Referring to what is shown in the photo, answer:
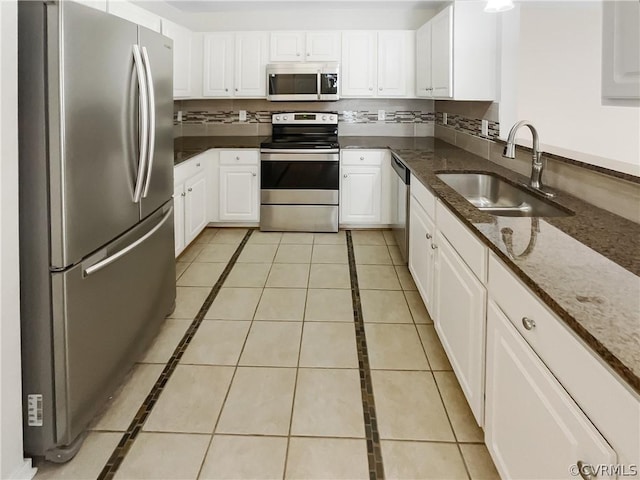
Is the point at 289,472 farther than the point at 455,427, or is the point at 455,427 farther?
the point at 455,427

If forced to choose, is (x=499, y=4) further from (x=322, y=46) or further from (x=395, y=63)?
(x=322, y=46)

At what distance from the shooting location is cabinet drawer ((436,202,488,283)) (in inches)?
75.1

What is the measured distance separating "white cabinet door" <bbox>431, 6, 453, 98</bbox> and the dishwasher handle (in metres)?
0.62

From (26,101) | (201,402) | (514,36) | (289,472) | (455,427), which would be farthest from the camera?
(514,36)

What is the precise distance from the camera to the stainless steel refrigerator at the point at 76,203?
1.74 metres

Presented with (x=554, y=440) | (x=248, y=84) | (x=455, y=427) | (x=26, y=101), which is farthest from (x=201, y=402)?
(x=248, y=84)

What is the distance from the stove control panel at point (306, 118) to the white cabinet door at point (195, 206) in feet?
3.91

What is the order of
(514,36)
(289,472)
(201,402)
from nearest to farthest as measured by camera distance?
(289,472) → (201,402) → (514,36)

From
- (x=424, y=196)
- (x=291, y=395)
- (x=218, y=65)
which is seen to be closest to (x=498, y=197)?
(x=424, y=196)

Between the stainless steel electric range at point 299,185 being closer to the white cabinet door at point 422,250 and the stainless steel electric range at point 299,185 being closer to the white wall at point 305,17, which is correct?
the white wall at point 305,17

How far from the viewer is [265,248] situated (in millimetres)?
4832

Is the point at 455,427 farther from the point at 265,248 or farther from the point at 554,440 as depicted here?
the point at 265,248

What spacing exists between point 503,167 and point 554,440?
8.26ft

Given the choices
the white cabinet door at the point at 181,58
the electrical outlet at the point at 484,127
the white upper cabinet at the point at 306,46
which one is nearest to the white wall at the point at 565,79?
the electrical outlet at the point at 484,127
